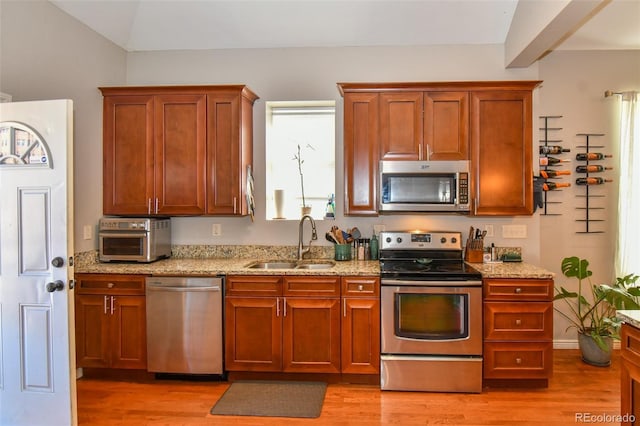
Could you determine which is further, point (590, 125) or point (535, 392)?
point (590, 125)

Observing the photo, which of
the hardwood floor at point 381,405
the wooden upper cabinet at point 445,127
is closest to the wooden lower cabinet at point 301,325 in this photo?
the hardwood floor at point 381,405

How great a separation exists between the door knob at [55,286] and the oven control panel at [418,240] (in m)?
2.30

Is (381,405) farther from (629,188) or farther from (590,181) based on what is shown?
(629,188)

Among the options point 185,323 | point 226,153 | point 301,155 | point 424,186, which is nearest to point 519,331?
point 424,186

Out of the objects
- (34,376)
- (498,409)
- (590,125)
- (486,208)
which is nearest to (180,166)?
(34,376)

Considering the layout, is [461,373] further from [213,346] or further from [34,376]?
[34,376]

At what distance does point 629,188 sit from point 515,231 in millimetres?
1137

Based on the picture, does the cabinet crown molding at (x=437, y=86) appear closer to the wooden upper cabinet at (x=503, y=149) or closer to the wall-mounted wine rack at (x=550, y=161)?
the wooden upper cabinet at (x=503, y=149)

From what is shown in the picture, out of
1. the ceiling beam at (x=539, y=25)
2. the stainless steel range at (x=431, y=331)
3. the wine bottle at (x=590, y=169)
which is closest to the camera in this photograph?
the ceiling beam at (x=539, y=25)

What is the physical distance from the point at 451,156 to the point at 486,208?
504 millimetres

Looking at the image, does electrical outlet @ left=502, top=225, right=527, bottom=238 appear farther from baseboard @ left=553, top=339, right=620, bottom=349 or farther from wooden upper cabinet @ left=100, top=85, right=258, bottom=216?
wooden upper cabinet @ left=100, top=85, right=258, bottom=216

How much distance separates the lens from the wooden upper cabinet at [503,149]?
318 centimetres

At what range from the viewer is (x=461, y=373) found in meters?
2.87

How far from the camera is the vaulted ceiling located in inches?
129
